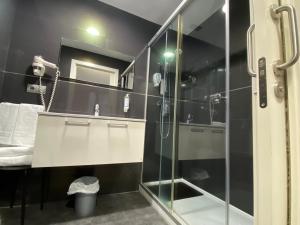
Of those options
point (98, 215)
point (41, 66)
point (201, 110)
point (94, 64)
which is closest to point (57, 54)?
point (41, 66)

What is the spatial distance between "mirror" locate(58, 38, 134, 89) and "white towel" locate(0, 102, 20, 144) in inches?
22.4

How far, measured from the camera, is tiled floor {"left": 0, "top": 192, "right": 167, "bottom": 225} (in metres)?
1.33

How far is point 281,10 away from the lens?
1.61 feet

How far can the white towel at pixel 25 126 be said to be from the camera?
4.68ft

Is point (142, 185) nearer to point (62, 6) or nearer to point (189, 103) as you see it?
point (189, 103)

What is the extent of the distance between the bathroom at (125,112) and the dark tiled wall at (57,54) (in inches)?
0.4

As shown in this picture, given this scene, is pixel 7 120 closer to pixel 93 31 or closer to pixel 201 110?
pixel 93 31

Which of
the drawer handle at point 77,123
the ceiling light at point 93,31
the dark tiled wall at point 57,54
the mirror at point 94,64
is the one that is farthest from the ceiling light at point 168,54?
the drawer handle at point 77,123

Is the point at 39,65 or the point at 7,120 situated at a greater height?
the point at 39,65

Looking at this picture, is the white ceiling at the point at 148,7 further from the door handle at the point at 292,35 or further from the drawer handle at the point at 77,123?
the door handle at the point at 292,35

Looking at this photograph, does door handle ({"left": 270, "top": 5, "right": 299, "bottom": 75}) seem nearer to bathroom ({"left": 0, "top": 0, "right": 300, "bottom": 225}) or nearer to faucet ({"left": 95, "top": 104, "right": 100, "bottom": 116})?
bathroom ({"left": 0, "top": 0, "right": 300, "bottom": 225})

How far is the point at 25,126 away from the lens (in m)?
1.47

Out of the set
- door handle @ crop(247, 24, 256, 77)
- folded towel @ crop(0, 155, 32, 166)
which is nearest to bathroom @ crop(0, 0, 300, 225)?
folded towel @ crop(0, 155, 32, 166)

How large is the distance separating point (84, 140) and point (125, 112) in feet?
2.56
